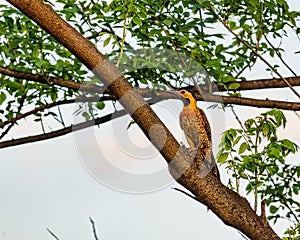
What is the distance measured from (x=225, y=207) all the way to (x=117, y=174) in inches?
14.8

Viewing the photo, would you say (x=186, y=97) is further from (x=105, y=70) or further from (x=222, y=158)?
(x=105, y=70)

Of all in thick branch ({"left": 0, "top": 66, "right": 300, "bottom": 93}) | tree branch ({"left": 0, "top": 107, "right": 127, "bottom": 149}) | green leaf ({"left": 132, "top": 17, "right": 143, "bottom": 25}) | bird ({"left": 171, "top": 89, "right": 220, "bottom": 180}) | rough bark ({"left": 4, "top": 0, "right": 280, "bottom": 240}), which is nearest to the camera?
rough bark ({"left": 4, "top": 0, "right": 280, "bottom": 240})

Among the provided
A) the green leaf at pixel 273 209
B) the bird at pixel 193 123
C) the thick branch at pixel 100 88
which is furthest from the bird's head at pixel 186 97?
the green leaf at pixel 273 209

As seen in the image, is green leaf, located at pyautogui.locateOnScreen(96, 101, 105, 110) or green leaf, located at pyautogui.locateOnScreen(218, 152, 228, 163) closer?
green leaf, located at pyautogui.locateOnScreen(218, 152, 228, 163)

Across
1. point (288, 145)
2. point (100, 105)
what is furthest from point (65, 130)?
point (288, 145)

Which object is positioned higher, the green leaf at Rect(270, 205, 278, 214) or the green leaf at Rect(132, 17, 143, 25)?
the green leaf at Rect(132, 17, 143, 25)

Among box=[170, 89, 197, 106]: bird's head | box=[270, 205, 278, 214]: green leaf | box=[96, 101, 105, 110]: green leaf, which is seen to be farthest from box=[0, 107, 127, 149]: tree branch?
box=[270, 205, 278, 214]: green leaf

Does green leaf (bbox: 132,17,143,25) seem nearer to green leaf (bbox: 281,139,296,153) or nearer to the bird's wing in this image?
the bird's wing

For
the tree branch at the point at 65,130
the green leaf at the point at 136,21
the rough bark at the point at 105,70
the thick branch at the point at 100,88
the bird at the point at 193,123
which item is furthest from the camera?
the tree branch at the point at 65,130

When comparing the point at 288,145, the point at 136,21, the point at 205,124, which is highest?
the point at 136,21

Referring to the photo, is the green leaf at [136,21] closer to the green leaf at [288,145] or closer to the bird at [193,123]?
the bird at [193,123]

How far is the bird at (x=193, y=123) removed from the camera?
144cm

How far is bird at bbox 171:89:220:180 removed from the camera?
1441 millimetres

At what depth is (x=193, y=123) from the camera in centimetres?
146
